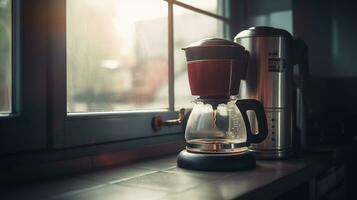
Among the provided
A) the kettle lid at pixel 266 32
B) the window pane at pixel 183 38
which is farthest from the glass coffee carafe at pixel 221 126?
the window pane at pixel 183 38

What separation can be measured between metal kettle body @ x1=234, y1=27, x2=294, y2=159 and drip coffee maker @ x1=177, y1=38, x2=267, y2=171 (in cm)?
10

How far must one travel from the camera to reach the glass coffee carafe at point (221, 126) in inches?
37.4

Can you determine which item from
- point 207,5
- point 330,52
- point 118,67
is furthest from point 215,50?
point 330,52

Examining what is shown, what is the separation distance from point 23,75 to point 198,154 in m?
0.44

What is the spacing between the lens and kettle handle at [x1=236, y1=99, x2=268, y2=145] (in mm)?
968

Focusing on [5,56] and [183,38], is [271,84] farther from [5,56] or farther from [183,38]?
[5,56]

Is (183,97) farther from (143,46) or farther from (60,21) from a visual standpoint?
(60,21)

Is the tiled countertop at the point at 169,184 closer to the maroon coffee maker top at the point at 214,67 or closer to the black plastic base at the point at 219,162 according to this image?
the black plastic base at the point at 219,162

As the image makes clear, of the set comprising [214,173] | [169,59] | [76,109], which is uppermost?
[169,59]


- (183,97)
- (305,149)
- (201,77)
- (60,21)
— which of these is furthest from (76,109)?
Answer: (305,149)

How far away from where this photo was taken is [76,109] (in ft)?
3.28

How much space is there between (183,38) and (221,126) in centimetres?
48

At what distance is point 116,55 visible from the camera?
1.14m

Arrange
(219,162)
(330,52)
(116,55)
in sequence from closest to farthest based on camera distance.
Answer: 1. (219,162)
2. (116,55)
3. (330,52)
